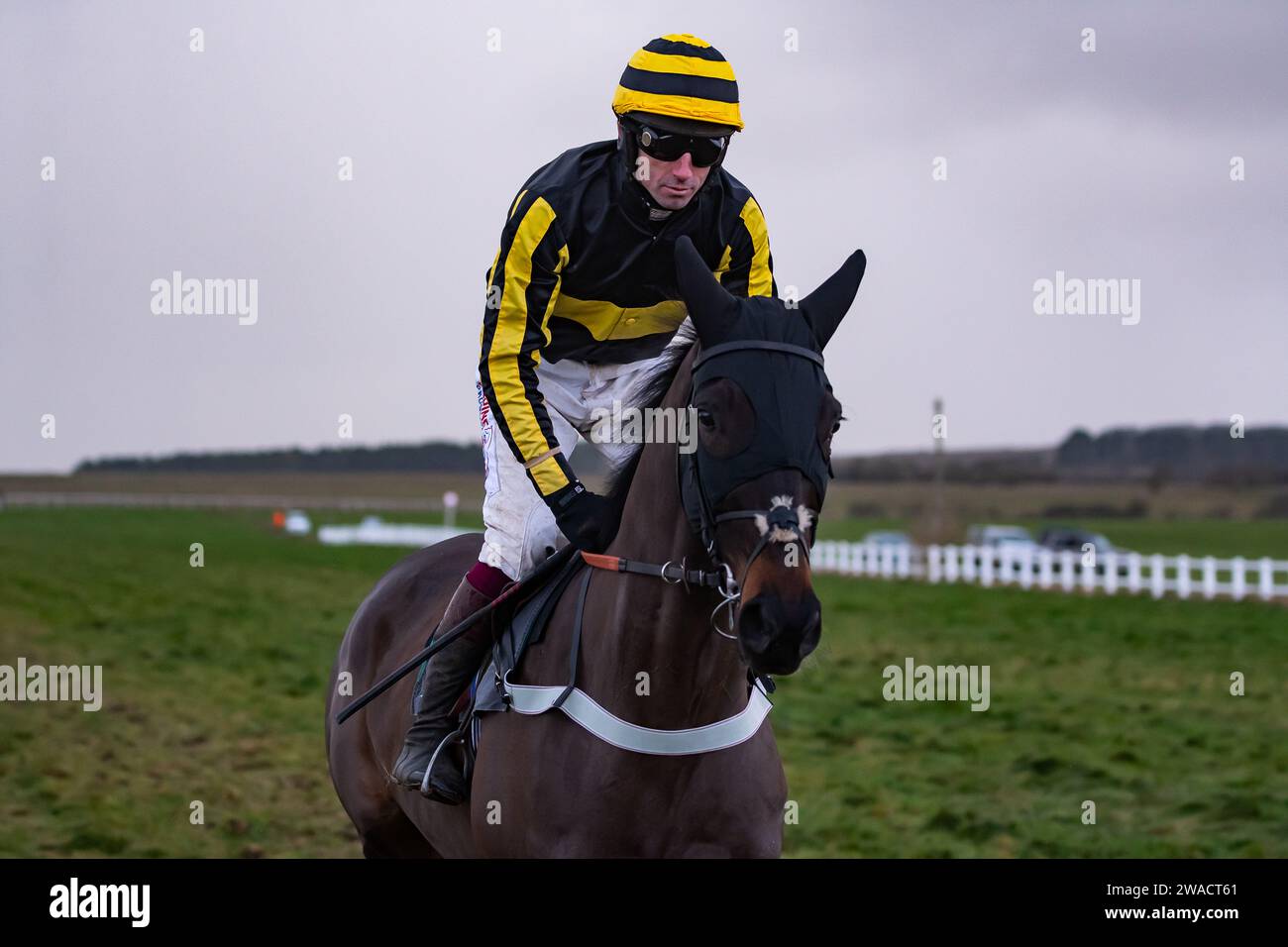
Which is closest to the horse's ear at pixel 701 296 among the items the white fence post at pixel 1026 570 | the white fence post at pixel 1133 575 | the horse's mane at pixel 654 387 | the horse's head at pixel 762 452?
the horse's head at pixel 762 452

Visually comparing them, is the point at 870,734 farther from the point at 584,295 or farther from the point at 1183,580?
the point at 1183,580

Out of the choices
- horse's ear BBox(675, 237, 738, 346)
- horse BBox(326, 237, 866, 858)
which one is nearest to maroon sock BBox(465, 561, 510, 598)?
horse BBox(326, 237, 866, 858)

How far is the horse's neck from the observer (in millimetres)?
3656

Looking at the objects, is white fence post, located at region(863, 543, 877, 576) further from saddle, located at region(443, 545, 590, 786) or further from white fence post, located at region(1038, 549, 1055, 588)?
saddle, located at region(443, 545, 590, 786)

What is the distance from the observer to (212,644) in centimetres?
1736

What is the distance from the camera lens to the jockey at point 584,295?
12.9ft

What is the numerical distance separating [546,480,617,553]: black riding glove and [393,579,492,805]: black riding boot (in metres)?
0.63

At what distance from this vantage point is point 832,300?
3.63 metres

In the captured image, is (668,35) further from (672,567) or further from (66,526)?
(66,526)

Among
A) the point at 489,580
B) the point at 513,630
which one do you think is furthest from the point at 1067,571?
the point at 513,630

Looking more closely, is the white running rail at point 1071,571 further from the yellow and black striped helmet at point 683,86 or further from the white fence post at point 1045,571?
the yellow and black striped helmet at point 683,86

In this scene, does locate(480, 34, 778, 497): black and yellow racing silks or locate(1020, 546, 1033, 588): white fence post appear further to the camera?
locate(1020, 546, 1033, 588): white fence post

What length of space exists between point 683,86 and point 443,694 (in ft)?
6.76

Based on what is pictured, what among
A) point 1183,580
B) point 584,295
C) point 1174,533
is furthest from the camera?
point 1174,533
